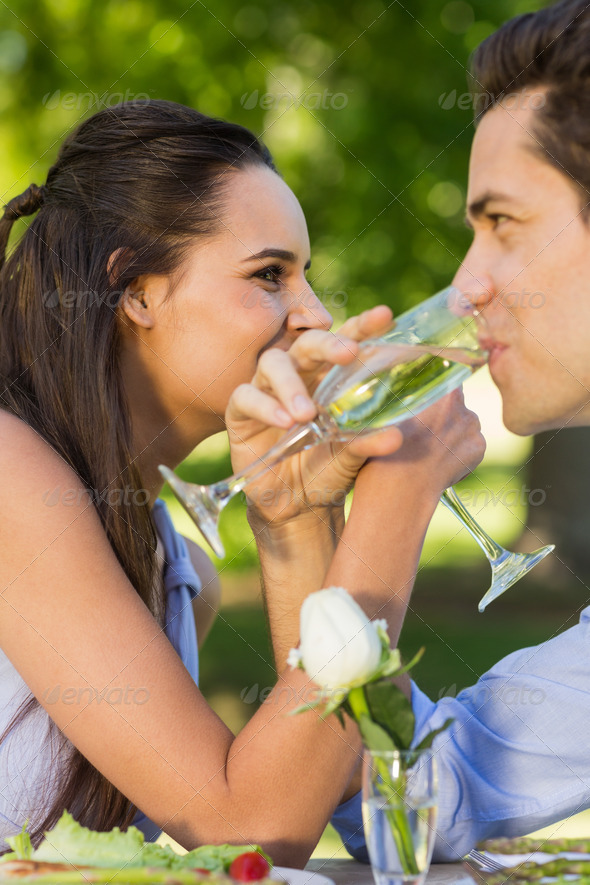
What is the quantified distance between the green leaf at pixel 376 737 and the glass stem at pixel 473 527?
0.80 metres

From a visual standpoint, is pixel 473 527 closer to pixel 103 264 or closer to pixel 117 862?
pixel 117 862

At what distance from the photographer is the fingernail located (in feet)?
5.17

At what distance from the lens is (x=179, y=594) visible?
9.41ft

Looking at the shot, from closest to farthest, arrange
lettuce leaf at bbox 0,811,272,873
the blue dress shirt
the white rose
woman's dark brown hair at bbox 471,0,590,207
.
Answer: the white rose < lettuce leaf at bbox 0,811,272,873 < the blue dress shirt < woman's dark brown hair at bbox 471,0,590,207

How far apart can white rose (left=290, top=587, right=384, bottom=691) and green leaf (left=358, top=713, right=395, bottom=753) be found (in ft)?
0.21

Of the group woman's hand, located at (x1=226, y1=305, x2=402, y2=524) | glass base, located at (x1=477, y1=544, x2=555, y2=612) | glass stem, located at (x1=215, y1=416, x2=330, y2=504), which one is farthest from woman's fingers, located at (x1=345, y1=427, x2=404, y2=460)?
glass base, located at (x1=477, y1=544, x2=555, y2=612)

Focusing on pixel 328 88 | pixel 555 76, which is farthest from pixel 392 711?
pixel 328 88

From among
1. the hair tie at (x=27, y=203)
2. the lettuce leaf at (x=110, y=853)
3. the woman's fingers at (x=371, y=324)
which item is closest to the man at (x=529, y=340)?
the woman's fingers at (x=371, y=324)

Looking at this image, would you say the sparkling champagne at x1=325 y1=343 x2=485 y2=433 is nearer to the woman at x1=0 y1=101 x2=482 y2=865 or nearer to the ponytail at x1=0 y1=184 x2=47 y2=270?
the woman at x1=0 y1=101 x2=482 y2=865

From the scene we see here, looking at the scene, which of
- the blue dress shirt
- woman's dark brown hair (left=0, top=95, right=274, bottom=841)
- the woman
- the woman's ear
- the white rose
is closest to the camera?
the white rose

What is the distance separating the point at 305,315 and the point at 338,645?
1.70 metres

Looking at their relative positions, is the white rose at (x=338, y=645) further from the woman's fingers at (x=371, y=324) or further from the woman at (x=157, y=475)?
the woman's fingers at (x=371, y=324)

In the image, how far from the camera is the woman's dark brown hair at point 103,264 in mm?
2340

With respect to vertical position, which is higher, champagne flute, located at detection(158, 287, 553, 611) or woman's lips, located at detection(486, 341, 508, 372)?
champagne flute, located at detection(158, 287, 553, 611)
